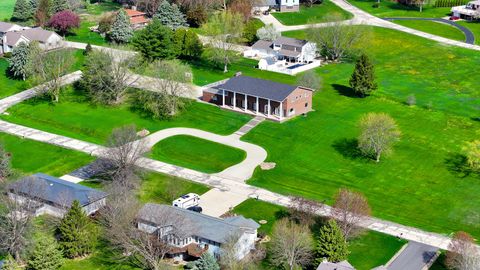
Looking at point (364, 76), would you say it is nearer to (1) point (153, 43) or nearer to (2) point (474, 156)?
(2) point (474, 156)

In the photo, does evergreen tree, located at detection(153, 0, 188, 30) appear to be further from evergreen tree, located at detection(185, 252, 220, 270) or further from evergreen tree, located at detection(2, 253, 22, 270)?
evergreen tree, located at detection(2, 253, 22, 270)

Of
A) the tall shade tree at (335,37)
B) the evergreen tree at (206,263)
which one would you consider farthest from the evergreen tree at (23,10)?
the evergreen tree at (206,263)

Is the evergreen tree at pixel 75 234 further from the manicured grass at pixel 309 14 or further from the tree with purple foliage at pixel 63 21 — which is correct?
the manicured grass at pixel 309 14

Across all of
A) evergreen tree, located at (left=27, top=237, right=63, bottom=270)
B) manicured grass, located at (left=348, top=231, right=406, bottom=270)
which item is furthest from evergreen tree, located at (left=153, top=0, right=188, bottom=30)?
evergreen tree, located at (left=27, top=237, right=63, bottom=270)

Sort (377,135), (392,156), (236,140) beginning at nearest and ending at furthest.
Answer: (377,135) < (392,156) < (236,140)

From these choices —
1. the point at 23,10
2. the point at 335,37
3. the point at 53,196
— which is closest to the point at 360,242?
the point at 53,196

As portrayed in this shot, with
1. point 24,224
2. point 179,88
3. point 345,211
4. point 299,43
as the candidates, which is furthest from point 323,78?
point 24,224
